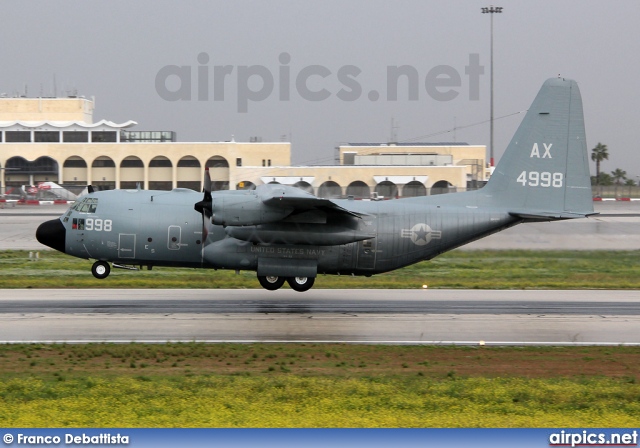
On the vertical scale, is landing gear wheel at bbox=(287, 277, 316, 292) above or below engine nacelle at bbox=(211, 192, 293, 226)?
below

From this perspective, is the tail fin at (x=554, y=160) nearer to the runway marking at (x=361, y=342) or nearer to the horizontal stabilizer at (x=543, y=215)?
the horizontal stabilizer at (x=543, y=215)

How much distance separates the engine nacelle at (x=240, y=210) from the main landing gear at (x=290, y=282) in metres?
2.92

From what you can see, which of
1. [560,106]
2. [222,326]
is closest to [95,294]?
[222,326]

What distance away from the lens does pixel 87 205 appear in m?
27.3

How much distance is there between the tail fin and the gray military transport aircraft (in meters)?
0.04

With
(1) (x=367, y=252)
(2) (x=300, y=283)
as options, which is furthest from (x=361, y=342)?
(2) (x=300, y=283)

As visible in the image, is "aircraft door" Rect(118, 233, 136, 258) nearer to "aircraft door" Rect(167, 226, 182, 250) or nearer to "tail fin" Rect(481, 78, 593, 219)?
"aircraft door" Rect(167, 226, 182, 250)

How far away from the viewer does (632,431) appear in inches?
489

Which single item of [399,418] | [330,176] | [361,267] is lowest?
[399,418]

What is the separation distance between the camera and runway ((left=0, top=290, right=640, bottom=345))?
819 inches

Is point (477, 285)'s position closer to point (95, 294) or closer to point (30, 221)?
point (95, 294)

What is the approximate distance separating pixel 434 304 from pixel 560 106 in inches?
325

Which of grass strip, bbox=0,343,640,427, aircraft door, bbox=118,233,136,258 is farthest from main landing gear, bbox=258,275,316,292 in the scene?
grass strip, bbox=0,343,640,427

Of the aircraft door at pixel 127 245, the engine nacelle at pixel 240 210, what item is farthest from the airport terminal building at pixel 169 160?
the engine nacelle at pixel 240 210
